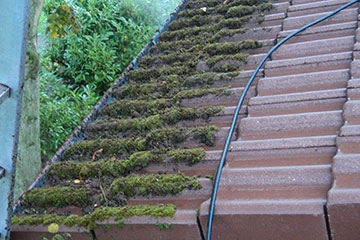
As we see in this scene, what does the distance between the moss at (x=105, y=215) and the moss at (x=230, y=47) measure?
176 cm

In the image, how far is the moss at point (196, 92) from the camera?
2.88 meters

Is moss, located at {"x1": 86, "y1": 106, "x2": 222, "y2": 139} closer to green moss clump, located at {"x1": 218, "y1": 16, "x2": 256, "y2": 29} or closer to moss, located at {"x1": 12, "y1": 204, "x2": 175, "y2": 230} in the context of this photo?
moss, located at {"x1": 12, "y1": 204, "x2": 175, "y2": 230}

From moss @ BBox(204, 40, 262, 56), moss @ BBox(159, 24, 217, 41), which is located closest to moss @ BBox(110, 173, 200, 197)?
moss @ BBox(204, 40, 262, 56)

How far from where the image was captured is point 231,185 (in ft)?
6.49

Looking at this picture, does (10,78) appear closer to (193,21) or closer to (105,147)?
(105,147)

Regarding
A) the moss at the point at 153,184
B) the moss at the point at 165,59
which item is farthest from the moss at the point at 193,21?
the moss at the point at 153,184

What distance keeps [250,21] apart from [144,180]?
82.5 inches

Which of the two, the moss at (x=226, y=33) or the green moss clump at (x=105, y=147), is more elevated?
the moss at (x=226, y=33)

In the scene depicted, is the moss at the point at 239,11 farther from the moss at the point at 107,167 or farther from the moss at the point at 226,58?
the moss at the point at 107,167

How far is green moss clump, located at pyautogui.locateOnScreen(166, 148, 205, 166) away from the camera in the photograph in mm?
2332

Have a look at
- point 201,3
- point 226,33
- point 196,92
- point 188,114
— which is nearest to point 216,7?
point 201,3

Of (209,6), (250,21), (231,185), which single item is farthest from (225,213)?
(209,6)

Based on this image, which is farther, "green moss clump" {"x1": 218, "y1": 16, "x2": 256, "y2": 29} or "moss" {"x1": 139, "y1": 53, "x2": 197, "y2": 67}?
"green moss clump" {"x1": 218, "y1": 16, "x2": 256, "y2": 29}

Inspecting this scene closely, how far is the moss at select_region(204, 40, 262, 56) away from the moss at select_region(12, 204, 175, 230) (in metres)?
1.76
